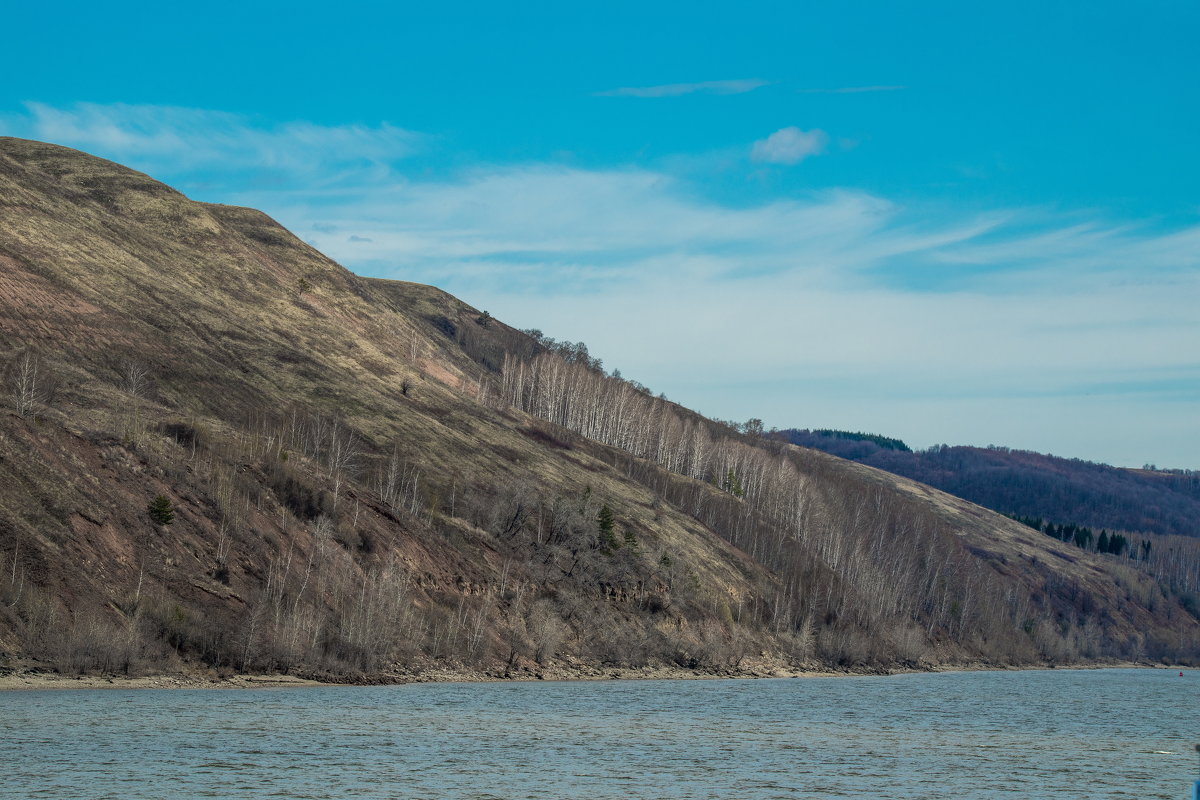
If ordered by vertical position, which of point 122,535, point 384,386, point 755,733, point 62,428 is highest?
point 384,386

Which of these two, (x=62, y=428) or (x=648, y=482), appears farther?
(x=648, y=482)

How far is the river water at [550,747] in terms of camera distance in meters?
39.6

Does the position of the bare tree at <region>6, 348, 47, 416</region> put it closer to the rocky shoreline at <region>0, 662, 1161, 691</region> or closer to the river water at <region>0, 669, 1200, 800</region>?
the rocky shoreline at <region>0, 662, 1161, 691</region>

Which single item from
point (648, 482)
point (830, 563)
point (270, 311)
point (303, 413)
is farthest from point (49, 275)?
point (830, 563)

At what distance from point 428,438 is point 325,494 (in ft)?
143

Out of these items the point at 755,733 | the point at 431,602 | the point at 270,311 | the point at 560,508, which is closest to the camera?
the point at 755,733

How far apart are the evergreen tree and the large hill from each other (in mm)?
243

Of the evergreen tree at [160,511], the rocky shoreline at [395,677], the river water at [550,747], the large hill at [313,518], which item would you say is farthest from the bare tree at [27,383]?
the river water at [550,747]

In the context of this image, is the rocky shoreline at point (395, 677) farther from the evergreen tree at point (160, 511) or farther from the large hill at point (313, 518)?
the evergreen tree at point (160, 511)

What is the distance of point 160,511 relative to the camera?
83.0 meters

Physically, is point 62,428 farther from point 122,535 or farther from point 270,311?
point 270,311

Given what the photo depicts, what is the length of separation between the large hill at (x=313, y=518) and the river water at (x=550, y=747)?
33.3 ft

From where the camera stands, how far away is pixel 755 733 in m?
61.8

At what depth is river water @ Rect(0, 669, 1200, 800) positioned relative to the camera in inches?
1558
